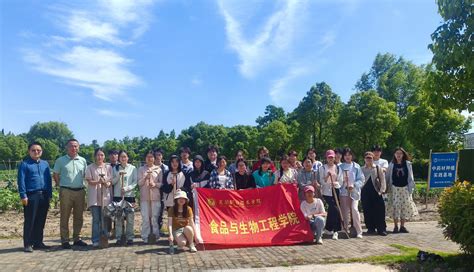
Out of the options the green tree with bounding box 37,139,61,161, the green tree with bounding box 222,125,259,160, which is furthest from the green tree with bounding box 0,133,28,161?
the green tree with bounding box 222,125,259,160

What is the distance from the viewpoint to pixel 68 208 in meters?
8.12

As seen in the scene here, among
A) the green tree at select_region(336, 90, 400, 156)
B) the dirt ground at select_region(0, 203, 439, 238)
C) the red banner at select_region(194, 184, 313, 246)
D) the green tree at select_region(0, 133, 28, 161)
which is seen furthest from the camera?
the green tree at select_region(0, 133, 28, 161)

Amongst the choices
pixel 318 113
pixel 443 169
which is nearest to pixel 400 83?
pixel 318 113

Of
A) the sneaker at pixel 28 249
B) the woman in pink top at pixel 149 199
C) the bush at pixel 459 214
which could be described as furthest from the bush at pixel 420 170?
the sneaker at pixel 28 249

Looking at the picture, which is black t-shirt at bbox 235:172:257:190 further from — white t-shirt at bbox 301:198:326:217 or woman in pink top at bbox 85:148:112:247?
woman in pink top at bbox 85:148:112:247

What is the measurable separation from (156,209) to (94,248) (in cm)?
137

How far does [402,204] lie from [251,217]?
363 centimetres

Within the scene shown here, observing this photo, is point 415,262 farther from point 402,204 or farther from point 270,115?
point 270,115

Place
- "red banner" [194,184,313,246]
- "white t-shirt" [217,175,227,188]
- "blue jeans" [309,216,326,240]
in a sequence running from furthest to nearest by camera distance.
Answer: "white t-shirt" [217,175,227,188] < "blue jeans" [309,216,326,240] < "red banner" [194,184,313,246]

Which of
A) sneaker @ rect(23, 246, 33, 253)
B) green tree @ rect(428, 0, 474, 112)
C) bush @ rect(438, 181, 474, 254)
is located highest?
green tree @ rect(428, 0, 474, 112)

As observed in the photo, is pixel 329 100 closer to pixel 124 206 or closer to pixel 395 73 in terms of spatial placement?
pixel 395 73

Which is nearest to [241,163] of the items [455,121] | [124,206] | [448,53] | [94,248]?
[124,206]

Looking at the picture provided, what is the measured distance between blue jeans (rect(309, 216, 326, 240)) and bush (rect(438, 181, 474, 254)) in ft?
7.74

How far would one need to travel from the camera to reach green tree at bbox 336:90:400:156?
2998 cm
